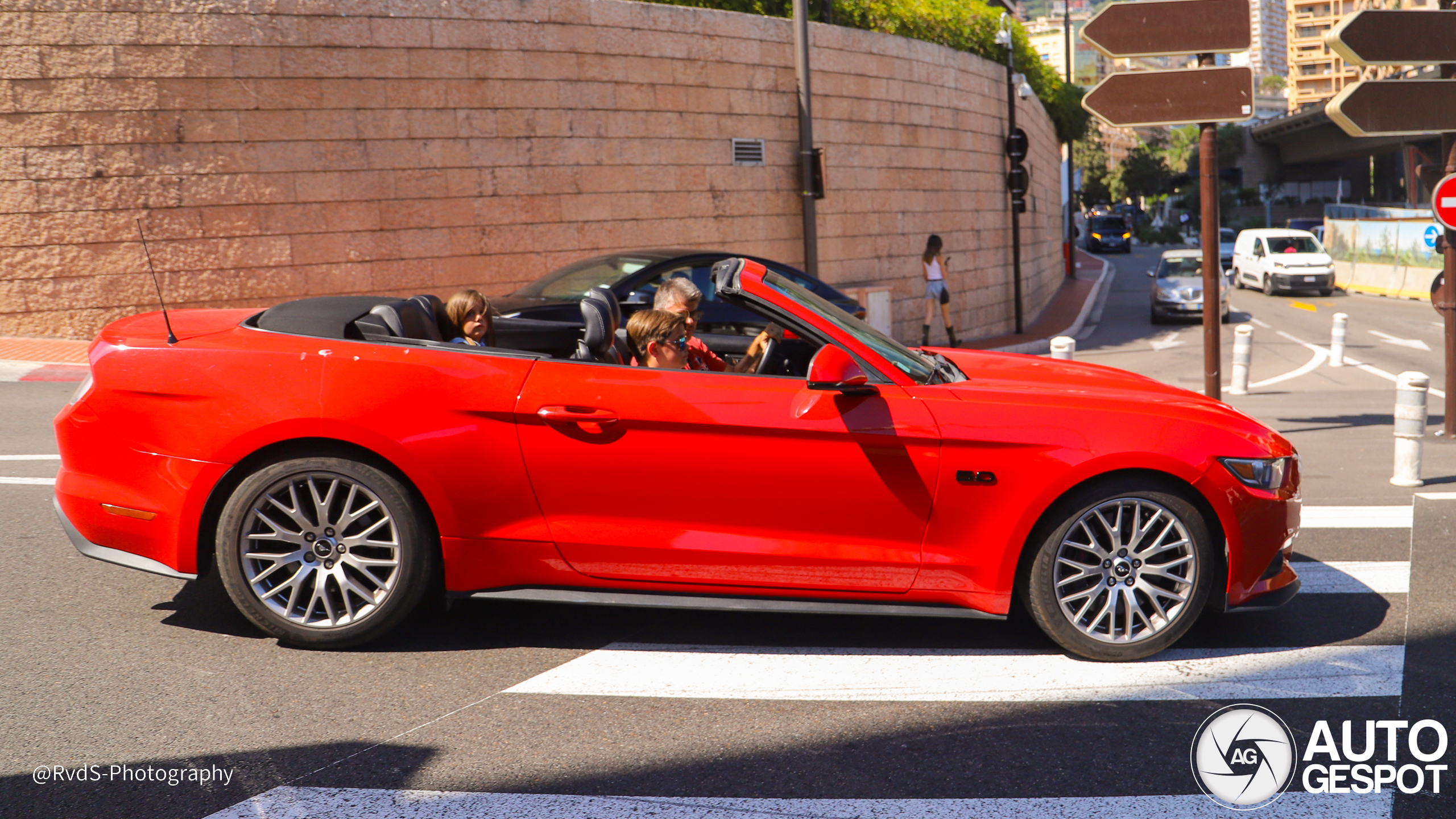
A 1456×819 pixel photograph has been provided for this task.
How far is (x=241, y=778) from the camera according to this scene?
3.16 metres

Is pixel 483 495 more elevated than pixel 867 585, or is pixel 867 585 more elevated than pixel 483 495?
pixel 483 495

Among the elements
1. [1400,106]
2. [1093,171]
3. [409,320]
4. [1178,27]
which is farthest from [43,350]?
[1093,171]

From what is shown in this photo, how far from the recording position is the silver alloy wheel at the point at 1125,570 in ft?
13.3

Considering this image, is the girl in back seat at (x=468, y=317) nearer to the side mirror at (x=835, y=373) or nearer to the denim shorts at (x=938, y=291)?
the side mirror at (x=835, y=373)

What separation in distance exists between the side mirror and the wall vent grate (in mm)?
12687

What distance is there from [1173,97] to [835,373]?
570 centimetres

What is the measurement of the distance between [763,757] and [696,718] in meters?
0.35

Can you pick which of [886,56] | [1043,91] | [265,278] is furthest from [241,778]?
[1043,91]

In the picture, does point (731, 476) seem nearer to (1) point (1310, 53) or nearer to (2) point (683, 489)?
(2) point (683, 489)

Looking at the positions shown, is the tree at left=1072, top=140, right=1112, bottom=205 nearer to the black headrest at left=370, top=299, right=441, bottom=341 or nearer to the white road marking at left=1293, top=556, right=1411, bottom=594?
the white road marking at left=1293, top=556, right=1411, bottom=594

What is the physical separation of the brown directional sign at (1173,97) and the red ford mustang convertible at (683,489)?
15.6 ft

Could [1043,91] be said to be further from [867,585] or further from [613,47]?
[867,585]

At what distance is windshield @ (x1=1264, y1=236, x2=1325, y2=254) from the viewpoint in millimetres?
30188

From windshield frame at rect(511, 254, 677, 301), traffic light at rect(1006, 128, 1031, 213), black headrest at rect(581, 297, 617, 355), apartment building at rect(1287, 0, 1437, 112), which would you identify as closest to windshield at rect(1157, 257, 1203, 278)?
traffic light at rect(1006, 128, 1031, 213)
